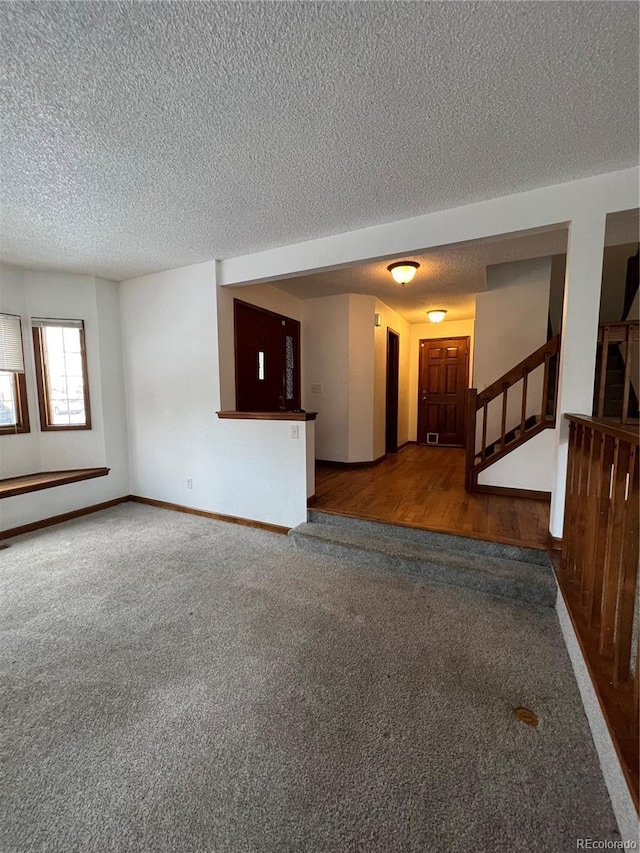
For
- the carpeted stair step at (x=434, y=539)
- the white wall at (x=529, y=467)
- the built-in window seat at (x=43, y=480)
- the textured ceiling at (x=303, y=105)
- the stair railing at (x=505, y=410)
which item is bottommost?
the carpeted stair step at (x=434, y=539)

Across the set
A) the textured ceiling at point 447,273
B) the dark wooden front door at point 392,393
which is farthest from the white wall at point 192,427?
the dark wooden front door at point 392,393

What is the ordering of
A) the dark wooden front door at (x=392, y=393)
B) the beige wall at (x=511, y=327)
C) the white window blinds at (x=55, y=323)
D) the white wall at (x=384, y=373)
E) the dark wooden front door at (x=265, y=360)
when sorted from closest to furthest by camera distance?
the white window blinds at (x=55, y=323) < the dark wooden front door at (x=265, y=360) < the beige wall at (x=511, y=327) < the white wall at (x=384, y=373) < the dark wooden front door at (x=392, y=393)

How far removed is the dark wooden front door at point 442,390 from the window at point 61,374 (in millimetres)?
5428

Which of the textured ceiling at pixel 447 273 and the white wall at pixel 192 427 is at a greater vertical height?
the textured ceiling at pixel 447 273

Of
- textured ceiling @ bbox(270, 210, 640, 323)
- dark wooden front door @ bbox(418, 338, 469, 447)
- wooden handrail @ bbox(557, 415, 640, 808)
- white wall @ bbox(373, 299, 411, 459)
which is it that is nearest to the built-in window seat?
textured ceiling @ bbox(270, 210, 640, 323)

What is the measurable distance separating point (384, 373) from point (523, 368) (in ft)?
7.36

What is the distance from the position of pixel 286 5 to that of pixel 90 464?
14.6 ft

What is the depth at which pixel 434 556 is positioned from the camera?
269cm

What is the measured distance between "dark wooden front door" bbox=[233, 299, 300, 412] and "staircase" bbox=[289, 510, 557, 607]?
1736 mm

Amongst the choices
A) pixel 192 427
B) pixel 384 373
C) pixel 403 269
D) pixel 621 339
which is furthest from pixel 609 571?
pixel 384 373

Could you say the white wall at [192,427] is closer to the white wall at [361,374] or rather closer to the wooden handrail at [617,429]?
the white wall at [361,374]

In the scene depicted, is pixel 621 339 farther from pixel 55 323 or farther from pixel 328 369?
pixel 55 323

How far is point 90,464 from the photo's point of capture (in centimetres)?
426

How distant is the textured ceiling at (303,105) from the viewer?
4.16 feet
